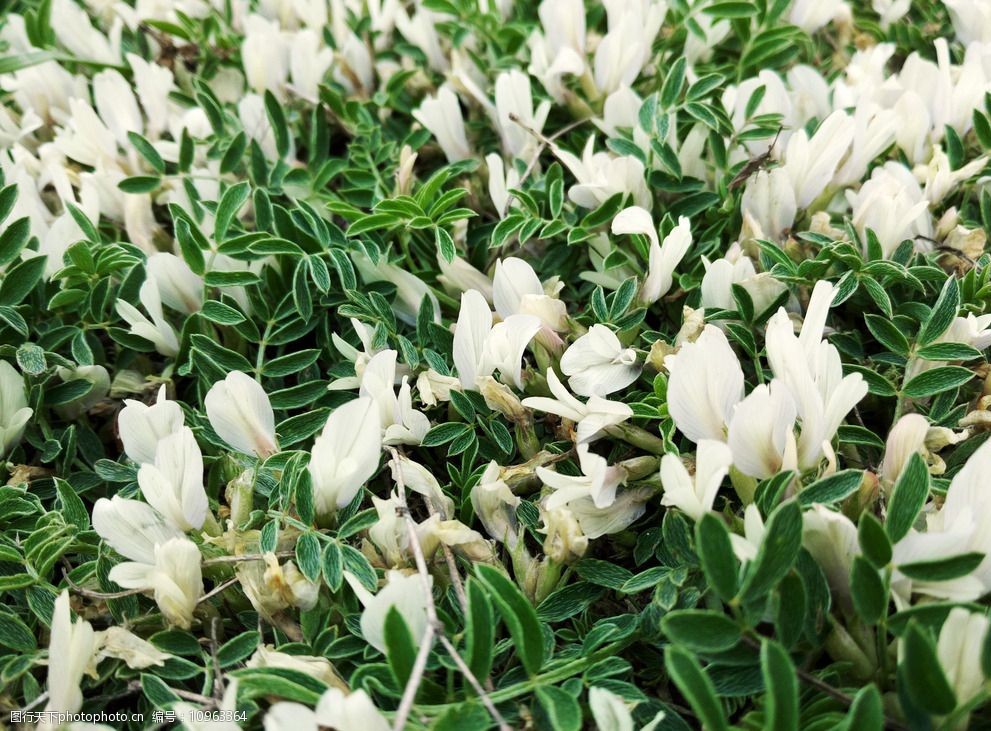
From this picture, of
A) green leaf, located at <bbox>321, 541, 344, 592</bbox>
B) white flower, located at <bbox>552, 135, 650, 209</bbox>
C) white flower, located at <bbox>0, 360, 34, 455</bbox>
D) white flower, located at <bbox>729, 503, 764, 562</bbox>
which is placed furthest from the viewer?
white flower, located at <bbox>552, 135, 650, 209</bbox>

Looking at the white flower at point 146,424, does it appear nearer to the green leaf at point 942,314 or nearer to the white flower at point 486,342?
the white flower at point 486,342

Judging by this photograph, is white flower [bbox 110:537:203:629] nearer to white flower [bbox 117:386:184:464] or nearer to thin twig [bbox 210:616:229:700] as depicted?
thin twig [bbox 210:616:229:700]

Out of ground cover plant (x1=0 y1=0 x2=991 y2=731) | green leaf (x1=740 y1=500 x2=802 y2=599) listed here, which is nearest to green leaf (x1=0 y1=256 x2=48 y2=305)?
ground cover plant (x1=0 y1=0 x2=991 y2=731)

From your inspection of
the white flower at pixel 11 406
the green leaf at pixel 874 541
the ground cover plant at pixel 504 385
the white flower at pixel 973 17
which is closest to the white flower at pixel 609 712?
the ground cover plant at pixel 504 385

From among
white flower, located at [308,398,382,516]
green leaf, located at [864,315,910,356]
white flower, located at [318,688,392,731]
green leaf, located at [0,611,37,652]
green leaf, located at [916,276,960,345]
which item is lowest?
green leaf, located at [0,611,37,652]

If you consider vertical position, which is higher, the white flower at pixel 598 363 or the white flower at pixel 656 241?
the white flower at pixel 656 241

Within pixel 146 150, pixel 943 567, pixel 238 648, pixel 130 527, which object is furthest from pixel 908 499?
pixel 146 150

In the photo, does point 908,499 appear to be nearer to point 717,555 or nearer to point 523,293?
point 717,555
